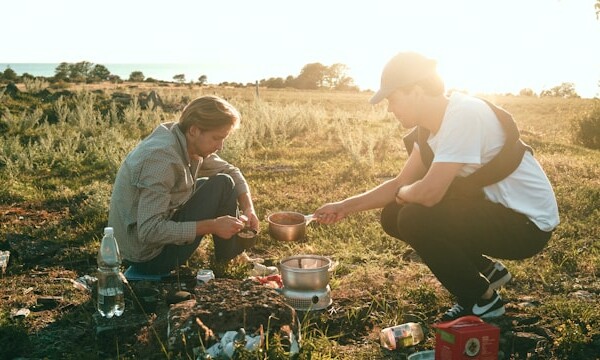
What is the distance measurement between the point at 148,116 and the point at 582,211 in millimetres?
9796

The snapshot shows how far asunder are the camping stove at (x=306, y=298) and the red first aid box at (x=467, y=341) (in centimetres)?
90

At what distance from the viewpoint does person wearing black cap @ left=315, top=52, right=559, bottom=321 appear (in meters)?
2.97

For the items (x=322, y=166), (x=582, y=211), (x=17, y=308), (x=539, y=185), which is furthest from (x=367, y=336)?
(x=322, y=166)

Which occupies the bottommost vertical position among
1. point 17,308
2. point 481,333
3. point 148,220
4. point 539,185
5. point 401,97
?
point 17,308

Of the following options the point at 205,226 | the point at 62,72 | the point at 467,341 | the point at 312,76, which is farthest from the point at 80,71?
the point at 467,341

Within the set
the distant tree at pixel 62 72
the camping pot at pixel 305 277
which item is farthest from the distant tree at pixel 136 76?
the camping pot at pixel 305 277

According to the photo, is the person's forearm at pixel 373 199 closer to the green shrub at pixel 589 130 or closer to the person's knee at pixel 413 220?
the person's knee at pixel 413 220

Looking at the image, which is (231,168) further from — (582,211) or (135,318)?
(582,211)

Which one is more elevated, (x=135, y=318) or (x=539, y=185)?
(x=539, y=185)

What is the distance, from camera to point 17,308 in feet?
11.6

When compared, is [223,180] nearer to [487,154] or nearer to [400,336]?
[400,336]

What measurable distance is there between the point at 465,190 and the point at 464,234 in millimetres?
249

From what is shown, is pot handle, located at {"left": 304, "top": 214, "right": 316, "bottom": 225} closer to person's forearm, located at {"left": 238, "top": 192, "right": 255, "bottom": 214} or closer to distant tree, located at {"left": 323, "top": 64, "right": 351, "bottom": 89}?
person's forearm, located at {"left": 238, "top": 192, "right": 255, "bottom": 214}

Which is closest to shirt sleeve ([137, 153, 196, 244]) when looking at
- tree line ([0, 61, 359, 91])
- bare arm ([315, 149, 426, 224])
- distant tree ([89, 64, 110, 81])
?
bare arm ([315, 149, 426, 224])
